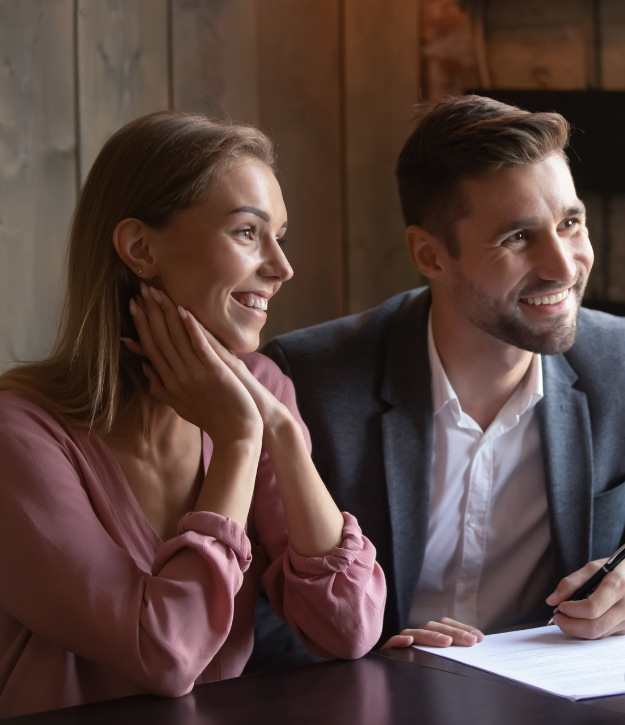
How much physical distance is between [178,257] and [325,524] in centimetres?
47

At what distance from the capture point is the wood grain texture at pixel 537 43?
2.19 m

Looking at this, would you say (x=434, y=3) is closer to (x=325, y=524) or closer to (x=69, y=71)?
(x=69, y=71)

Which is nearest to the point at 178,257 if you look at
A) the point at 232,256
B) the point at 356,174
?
the point at 232,256

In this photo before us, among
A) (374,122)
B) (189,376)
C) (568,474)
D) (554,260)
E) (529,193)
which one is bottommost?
(568,474)

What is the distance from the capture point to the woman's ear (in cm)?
129

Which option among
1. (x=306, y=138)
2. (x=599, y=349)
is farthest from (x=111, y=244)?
(x=306, y=138)

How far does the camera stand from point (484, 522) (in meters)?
1.71

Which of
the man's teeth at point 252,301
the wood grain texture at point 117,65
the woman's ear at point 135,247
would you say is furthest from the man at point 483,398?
the wood grain texture at point 117,65

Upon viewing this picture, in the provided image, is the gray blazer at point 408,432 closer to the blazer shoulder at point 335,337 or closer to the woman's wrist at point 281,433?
the blazer shoulder at point 335,337

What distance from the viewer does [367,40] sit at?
244cm

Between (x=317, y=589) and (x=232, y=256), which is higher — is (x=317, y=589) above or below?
below

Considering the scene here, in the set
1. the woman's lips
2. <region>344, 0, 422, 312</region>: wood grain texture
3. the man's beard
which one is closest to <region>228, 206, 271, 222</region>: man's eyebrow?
the woman's lips

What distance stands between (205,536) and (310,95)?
1.61 metres

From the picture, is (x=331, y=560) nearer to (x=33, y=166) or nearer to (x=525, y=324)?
(x=525, y=324)
